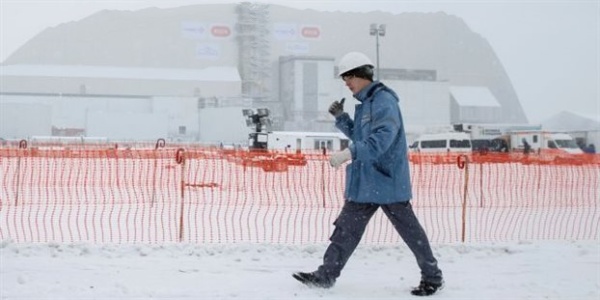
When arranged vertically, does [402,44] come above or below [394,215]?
above

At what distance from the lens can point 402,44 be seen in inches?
3585

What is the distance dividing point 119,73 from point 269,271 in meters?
62.6

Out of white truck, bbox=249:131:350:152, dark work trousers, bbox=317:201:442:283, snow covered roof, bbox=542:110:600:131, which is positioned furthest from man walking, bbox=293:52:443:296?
snow covered roof, bbox=542:110:600:131

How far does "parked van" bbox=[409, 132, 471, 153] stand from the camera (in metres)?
32.4

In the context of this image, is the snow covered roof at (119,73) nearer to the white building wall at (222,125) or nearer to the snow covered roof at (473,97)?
the white building wall at (222,125)

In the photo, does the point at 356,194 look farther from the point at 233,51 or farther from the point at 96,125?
the point at 233,51

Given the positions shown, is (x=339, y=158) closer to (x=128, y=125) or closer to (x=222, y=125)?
(x=222, y=125)

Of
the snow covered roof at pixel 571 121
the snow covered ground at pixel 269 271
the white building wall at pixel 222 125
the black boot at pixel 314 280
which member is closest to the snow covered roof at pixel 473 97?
the snow covered roof at pixel 571 121

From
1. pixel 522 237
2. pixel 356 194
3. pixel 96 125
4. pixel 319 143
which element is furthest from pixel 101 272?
pixel 96 125

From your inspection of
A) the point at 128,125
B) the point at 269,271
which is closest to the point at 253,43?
the point at 128,125

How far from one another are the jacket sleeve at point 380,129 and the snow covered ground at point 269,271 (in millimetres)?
760

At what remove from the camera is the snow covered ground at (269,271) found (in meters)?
3.56

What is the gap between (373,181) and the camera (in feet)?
11.4

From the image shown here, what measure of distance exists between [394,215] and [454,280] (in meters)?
0.72
